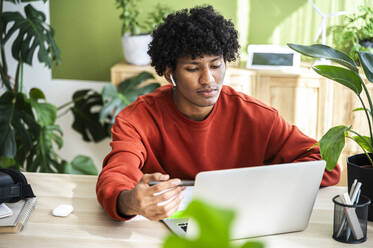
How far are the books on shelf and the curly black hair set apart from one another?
691 millimetres

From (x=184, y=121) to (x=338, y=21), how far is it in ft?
6.84

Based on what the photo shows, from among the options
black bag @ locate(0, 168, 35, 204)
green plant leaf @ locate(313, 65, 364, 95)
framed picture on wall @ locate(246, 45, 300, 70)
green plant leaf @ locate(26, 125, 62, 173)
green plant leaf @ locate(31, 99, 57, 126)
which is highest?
green plant leaf @ locate(313, 65, 364, 95)

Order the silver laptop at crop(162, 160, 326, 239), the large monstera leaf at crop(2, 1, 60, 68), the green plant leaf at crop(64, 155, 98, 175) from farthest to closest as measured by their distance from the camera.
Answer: the green plant leaf at crop(64, 155, 98, 175)
the large monstera leaf at crop(2, 1, 60, 68)
the silver laptop at crop(162, 160, 326, 239)

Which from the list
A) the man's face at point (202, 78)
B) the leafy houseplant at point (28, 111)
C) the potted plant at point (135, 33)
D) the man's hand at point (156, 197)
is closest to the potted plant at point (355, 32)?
the potted plant at point (135, 33)

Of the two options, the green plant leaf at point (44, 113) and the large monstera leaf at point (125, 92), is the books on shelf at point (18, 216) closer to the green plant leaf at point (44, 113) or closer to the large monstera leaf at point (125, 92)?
the green plant leaf at point (44, 113)

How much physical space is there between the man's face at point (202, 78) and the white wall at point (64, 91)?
6.78ft

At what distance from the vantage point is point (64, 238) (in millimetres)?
1211

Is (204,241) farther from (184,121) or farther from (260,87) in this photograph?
(260,87)

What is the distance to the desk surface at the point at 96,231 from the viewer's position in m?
1.19

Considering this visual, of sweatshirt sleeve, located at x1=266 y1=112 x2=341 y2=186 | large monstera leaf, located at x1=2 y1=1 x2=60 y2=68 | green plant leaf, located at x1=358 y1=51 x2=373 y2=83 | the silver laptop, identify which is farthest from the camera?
large monstera leaf, located at x1=2 y1=1 x2=60 y2=68

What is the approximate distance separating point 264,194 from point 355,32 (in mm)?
2407

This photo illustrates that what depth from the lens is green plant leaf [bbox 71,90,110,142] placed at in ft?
11.2

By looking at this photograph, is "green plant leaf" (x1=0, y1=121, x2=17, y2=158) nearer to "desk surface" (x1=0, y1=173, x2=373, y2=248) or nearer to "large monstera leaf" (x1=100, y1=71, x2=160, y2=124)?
"large monstera leaf" (x1=100, y1=71, x2=160, y2=124)

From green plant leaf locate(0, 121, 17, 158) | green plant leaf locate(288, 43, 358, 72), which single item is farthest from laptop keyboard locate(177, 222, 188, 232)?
green plant leaf locate(0, 121, 17, 158)
